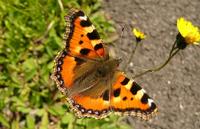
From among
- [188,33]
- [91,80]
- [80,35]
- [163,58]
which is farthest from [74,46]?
[163,58]

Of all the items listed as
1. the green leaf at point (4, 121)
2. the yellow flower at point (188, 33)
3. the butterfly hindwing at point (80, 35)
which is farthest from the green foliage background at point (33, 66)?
the yellow flower at point (188, 33)

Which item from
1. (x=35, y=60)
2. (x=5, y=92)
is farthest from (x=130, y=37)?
(x=5, y=92)

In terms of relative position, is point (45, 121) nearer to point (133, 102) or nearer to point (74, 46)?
point (74, 46)

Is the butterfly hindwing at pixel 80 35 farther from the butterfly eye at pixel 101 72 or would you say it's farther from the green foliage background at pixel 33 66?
the green foliage background at pixel 33 66

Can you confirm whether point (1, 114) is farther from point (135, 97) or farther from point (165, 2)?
point (165, 2)

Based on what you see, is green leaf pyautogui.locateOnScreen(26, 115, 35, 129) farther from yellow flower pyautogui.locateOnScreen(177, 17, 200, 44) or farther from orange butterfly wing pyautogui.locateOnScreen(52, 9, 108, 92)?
yellow flower pyautogui.locateOnScreen(177, 17, 200, 44)

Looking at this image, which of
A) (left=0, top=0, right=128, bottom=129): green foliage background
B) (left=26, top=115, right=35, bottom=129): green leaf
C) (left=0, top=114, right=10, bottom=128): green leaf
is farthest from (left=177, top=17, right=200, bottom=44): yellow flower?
(left=0, top=114, right=10, bottom=128): green leaf

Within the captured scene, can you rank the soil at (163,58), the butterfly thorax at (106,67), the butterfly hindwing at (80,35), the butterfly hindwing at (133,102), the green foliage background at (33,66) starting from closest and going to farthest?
the butterfly hindwing at (133,102)
the butterfly hindwing at (80,35)
the butterfly thorax at (106,67)
the green foliage background at (33,66)
the soil at (163,58)
